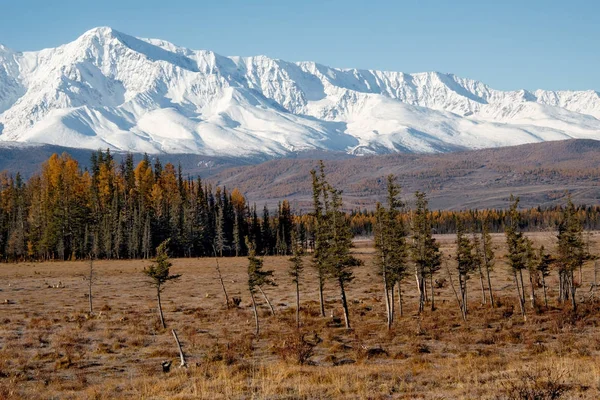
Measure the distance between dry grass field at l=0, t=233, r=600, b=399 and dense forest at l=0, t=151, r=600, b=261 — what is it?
52.0m

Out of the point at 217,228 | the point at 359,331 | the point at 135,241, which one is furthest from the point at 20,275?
the point at 359,331

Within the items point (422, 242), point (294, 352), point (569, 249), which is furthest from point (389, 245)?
point (294, 352)

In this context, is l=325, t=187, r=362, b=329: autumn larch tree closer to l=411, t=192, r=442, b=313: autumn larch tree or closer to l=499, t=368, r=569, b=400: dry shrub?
l=411, t=192, r=442, b=313: autumn larch tree

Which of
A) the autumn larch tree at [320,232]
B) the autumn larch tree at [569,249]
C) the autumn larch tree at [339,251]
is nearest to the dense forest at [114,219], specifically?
the autumn larch tree at [569,249]

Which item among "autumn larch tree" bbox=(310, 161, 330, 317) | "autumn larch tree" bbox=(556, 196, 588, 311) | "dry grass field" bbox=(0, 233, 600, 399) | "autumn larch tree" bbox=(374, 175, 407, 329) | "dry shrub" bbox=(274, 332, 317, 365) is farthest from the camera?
"autumn larch tree" bbox=(556, 196, 588, 311)

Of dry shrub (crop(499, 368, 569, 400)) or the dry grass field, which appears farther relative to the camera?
the dry grass field

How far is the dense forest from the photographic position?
124500 mm

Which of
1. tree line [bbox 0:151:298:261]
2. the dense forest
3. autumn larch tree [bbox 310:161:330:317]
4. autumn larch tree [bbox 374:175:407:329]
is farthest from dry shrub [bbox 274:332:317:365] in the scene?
tree line [bbox 0:151:298:261]

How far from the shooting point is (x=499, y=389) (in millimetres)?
21000

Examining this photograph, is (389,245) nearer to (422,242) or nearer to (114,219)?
(422,242)

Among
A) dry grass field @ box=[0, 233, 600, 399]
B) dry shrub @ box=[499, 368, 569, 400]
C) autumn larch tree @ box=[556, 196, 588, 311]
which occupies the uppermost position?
autumn larch tree @ box=[556, 196, 588, 311]

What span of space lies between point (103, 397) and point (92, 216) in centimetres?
11028

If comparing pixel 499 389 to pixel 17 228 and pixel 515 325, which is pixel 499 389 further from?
pixel 17 228

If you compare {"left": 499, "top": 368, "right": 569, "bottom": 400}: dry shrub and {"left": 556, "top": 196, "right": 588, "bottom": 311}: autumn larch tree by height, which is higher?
{"left": 556, "top": 196, "right": 588, "bottom": 311}: autumn larch tree
